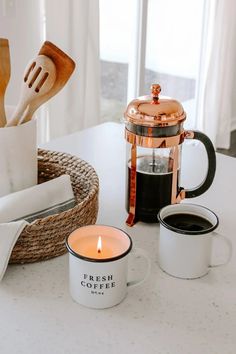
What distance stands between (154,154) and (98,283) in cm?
34

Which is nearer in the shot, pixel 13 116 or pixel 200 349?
pixel 200 349

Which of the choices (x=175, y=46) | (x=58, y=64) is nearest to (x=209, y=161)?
→ (x=58, y=64)

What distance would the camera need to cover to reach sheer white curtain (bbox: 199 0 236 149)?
11.1ft

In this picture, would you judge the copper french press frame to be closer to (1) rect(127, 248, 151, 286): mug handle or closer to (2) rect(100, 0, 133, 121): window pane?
(1) rect(127, 248, 151, 286): mug handle

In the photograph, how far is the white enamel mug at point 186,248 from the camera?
77cm

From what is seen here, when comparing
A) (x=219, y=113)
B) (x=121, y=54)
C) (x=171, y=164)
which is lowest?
(x=219, y=113)

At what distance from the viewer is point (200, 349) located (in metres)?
0.67

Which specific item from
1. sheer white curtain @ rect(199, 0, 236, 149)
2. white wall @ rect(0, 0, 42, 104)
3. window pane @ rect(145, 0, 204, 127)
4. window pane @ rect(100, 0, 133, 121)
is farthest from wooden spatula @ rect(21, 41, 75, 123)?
sheer white curtain @ rect(199, 0, 236, 149)

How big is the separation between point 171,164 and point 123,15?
214 centimetres

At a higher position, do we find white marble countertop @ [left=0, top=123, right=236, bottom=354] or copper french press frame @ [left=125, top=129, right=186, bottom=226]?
copper french press frame @ [left=125, top=129, right=186, bottom=226]

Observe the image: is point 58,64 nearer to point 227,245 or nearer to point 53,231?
point 53,231

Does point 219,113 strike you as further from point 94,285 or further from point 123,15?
point 94,285

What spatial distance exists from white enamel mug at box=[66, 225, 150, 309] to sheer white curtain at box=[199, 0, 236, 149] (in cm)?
287

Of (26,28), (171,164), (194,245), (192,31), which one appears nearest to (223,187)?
(171,164)
